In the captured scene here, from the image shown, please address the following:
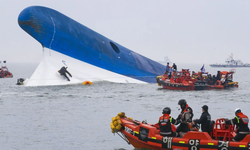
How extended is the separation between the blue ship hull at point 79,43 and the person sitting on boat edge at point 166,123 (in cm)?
2855

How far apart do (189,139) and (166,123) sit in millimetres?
989

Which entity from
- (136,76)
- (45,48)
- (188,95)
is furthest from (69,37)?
(188,95)

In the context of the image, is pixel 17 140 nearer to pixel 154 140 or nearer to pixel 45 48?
pixel 154 140

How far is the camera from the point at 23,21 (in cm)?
3856

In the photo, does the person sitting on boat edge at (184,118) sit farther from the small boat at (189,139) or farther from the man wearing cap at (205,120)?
the small boat at (189,139)

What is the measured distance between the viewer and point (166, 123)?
521 inches

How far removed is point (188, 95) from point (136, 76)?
12.4 m

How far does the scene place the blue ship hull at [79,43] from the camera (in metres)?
39.1

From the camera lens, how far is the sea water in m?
17.9

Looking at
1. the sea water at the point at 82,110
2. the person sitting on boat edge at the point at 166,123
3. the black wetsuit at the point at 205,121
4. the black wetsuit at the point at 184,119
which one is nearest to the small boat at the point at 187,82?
the sea water at the point at 82,110

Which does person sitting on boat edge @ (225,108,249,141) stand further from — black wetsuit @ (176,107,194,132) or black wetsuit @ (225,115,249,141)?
black wetsuit @ (176,107,194,132)

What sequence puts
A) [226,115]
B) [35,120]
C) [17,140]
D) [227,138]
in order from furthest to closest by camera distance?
[226,115] → [35,120] → [17,140] → [227,138]

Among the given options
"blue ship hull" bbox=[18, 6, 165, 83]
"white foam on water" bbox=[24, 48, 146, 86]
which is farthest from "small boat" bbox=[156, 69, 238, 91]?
"white foam on water" bbox=[24, 48, 146, 86]

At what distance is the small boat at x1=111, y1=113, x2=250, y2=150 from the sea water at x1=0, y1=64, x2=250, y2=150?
240cm
